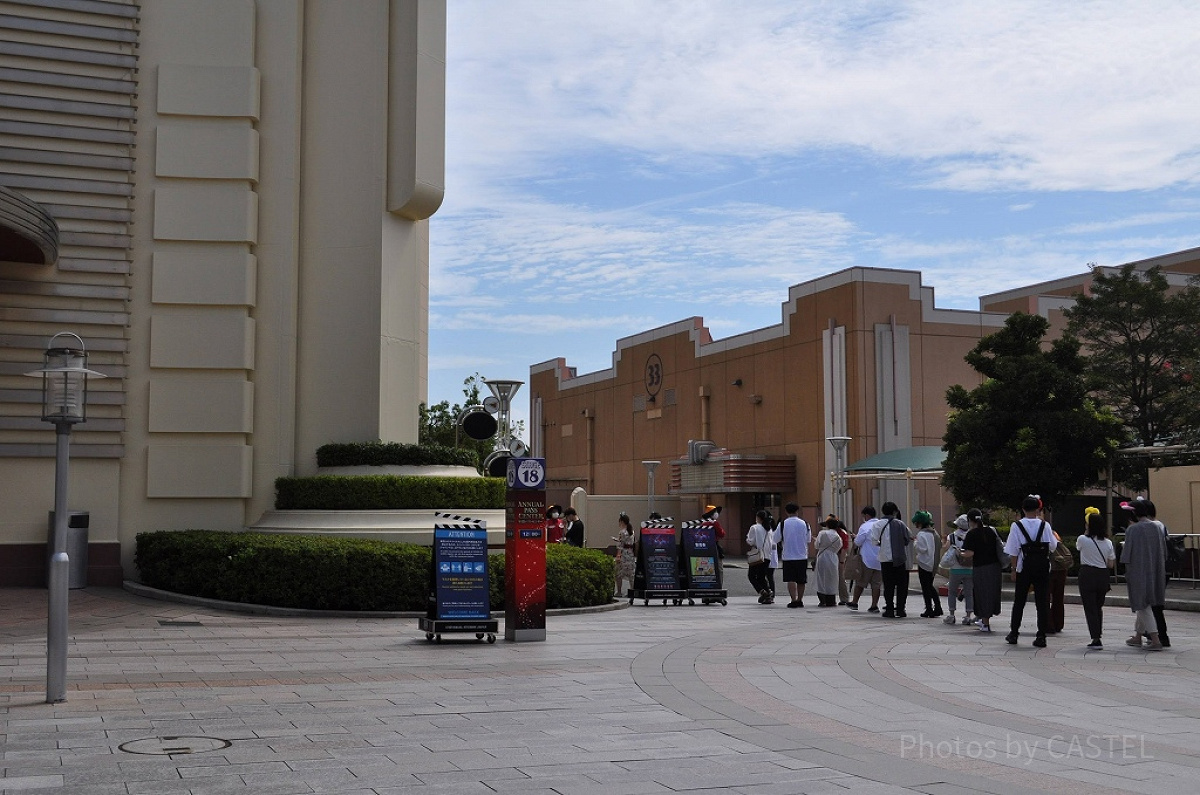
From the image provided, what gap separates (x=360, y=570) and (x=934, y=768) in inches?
467

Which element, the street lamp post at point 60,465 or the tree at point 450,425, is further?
the tree at point 450,425

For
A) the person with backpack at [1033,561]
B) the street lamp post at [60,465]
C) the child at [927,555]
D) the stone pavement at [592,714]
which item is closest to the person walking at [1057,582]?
the stone pavement at [592,714]

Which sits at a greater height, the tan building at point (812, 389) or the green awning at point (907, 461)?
the tan building at point (812, 389)

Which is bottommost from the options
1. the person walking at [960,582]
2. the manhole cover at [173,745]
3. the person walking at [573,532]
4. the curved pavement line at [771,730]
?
the curved pavement line at [771,730]

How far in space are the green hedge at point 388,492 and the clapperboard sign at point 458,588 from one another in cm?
581

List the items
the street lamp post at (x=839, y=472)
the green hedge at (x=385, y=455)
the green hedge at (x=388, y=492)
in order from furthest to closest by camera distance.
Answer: the street lamp post at (x=839, y=472), the green hedge at (x=385, y=455), the green hedge at (x=388, y=492)

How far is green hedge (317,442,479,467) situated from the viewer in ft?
71.1

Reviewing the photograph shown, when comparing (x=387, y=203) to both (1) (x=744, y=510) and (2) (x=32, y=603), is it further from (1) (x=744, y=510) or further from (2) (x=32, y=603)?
(1) (x=744, y=510)

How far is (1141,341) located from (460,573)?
31311 mm

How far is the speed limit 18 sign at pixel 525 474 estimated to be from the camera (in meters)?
14.9

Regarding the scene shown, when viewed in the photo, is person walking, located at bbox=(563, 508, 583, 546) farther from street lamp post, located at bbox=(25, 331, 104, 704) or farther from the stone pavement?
street lamp post, located at bbox=(25, 331, 104, 704)

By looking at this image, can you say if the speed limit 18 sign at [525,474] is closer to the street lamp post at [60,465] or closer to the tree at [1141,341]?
the street lamp post at [60,465]

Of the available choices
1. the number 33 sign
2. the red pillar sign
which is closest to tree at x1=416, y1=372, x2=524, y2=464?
the number 33 sign

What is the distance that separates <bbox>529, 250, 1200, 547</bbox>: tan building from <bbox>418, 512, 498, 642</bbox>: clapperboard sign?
81.6 feet
